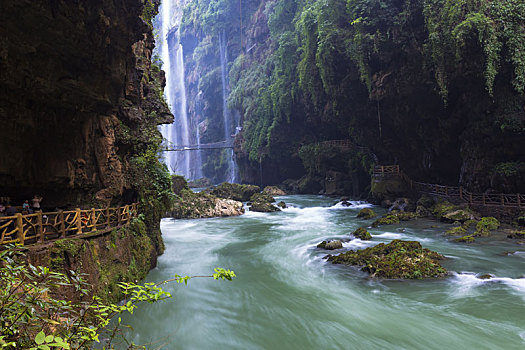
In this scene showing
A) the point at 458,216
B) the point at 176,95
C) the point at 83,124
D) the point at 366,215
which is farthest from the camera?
the point at 176,95

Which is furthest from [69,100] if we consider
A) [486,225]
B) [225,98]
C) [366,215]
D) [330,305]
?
[225,98]

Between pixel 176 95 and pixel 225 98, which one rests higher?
pixel 176 95

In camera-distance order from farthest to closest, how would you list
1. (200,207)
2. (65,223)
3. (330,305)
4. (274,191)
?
1. (274,191)
2. (200,207)
3. (65,223)
4. (330,305)

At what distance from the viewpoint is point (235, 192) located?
103ft

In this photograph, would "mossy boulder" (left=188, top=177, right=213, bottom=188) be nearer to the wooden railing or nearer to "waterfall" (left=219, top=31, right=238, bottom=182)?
"waterfall" (left=219, top=31, right=238, bottom=182)

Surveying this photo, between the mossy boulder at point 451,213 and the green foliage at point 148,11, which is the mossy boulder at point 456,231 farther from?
the green foliage at point 148,11

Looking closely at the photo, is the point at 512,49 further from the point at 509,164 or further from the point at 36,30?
the point at 36,30

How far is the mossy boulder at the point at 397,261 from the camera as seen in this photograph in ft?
29.4

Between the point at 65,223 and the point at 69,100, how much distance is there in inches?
131

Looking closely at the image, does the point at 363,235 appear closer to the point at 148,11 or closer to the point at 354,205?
the point at 354,205

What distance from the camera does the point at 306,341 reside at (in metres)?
6.11

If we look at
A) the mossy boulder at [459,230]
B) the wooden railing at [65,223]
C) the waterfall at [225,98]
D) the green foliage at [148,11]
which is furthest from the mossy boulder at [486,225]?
the waterfall at [225,98]

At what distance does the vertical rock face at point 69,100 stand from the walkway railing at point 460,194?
17.0 meters

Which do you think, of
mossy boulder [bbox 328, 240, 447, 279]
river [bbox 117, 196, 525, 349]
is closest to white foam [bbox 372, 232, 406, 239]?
river [bbox 117, 196, 525, 349]
